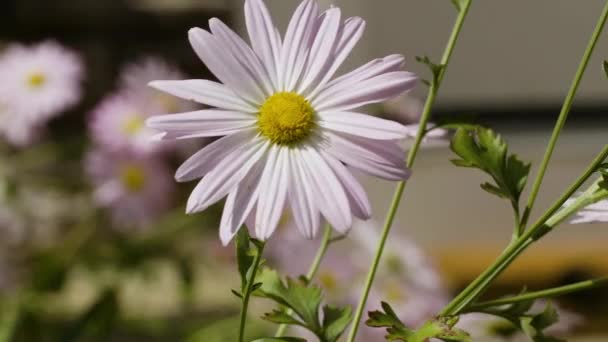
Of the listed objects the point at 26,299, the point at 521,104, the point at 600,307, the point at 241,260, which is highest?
the point at 521,104

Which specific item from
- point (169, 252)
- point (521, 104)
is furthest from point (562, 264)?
point (169, 252)

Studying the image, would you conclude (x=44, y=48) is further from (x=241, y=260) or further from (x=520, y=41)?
(x=520, y=41)

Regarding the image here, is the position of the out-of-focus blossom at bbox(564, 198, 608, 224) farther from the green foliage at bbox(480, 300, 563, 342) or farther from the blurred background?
the blurred background

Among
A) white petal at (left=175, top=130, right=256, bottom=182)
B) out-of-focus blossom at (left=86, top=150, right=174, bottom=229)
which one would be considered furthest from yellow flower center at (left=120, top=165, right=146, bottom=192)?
white petal at (left=175, top=130, right=256, bottom=182)

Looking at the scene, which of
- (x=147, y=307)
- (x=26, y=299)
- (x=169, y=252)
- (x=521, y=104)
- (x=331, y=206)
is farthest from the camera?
(x=521, y=104)

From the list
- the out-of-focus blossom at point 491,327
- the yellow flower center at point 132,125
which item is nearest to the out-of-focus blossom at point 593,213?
the out-of-focus blossom at point 491,327

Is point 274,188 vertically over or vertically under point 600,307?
under

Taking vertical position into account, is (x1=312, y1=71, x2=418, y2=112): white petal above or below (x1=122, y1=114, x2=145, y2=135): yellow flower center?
below

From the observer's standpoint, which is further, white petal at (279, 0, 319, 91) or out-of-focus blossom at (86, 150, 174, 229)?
out-of-focus blossom at (86, 150, 174, 229)
